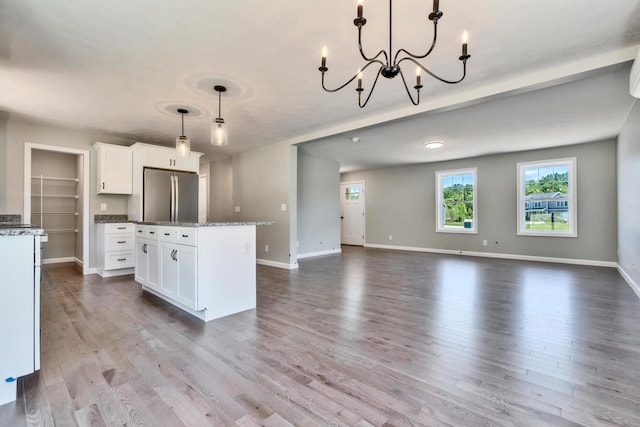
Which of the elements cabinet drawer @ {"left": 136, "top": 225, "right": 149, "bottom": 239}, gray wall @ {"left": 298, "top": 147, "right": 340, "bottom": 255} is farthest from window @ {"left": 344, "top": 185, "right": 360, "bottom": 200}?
cabinet drawer @ {"left": 136, "top": 225, "right": 149, "bottom": 239}

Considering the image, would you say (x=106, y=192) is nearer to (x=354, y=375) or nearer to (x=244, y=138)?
(x=244, y=138)

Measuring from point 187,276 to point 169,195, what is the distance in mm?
2974

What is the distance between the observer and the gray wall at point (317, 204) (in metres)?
7.03

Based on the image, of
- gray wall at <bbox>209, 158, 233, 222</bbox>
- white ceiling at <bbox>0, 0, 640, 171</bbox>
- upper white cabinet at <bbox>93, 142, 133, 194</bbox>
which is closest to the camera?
white ceiling at <bbox>0, 0, 640, 171</bbox>

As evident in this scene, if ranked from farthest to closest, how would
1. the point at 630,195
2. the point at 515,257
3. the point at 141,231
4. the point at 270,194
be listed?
the point at 515,257, the point at 270,194, the point at 630,195, the point at 141,231

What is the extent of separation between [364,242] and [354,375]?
752cm

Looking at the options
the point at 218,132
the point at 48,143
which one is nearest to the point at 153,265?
the point at 218,132

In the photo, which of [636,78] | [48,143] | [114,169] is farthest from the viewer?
[114,169]

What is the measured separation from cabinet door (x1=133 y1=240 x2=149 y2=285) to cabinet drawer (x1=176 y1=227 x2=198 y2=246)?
985mm

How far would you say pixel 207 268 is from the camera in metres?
2.87

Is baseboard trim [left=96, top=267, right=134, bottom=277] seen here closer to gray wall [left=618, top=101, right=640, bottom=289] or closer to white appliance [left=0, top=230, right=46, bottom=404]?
white appliance [left=0, top=230, right=46, bottom=404]

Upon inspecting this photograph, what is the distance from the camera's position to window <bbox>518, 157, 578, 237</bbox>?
6.04 metres

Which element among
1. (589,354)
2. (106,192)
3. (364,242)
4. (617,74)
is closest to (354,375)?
(589,354)

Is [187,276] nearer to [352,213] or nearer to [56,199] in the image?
[56,199]
